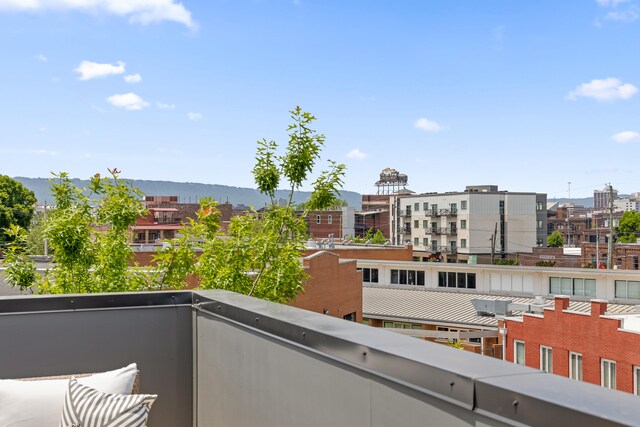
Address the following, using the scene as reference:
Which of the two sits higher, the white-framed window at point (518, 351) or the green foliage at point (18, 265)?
the green foliage at point (18, 265)

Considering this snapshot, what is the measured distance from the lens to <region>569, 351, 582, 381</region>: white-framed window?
1812 cm

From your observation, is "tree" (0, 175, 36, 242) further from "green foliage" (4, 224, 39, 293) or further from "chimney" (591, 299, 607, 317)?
Answer: "green foliage" (4, 224, 39, 293)

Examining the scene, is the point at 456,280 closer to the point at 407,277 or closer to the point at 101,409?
the point at 407,277

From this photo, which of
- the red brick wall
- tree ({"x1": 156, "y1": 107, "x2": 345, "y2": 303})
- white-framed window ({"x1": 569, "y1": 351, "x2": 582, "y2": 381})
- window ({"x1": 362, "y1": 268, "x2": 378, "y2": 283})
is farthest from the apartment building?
tree ({"x1": 156, "y1": 107, "x2": 345, "y2": 303})

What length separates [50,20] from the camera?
148 ft

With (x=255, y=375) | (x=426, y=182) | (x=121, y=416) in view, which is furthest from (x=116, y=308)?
(x=426, y=182)

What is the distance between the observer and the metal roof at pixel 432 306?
2183 centimetres

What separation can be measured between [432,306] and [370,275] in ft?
21.1

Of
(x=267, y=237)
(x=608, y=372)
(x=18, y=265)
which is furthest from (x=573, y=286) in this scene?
(x=18, y=265)

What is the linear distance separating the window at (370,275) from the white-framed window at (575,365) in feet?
41.6

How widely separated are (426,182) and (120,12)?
226ft

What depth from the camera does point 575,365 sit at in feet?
60.8

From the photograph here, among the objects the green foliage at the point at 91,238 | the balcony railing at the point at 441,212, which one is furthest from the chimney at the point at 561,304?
the balcony railing at the point at 441,212

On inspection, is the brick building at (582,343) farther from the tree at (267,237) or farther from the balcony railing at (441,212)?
the balcony railing at (441,212)
